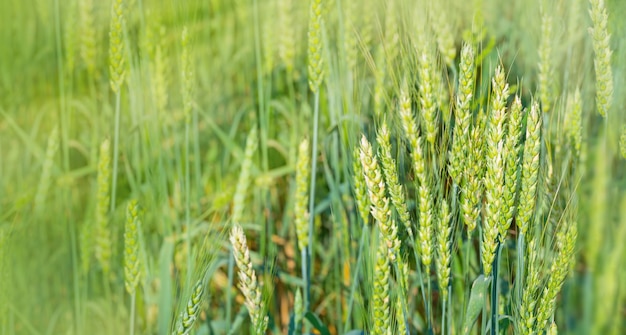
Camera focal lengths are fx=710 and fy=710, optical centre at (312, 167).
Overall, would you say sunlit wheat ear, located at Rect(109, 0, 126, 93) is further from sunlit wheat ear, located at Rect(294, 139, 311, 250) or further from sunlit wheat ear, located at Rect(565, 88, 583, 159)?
sunlit wheat ear, located at Rect(565, 88, 583, 159)

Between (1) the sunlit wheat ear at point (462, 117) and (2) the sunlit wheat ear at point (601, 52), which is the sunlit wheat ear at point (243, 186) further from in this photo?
(2) the sunlit wheat ear at point (601, 52)

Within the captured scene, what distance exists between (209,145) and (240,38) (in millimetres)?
275

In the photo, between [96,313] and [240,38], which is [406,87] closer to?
[96,313]

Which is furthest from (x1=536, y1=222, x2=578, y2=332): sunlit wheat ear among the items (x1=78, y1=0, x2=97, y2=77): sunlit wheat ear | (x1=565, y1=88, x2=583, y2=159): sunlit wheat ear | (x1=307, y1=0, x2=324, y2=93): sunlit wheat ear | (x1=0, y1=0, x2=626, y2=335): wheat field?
(x1=78, y1=0, x2=97, y2=77): sunlit wheat ear

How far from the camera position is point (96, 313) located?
44.8 inches

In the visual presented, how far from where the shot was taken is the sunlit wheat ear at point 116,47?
95 cm

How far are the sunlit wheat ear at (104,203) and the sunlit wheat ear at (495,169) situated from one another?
1.78 ft

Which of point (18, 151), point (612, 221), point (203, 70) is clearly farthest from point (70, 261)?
point (612, 221)

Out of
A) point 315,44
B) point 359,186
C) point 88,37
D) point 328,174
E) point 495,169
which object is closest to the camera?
point 495,169

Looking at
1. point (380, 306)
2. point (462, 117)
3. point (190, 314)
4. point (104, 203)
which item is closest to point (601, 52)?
point (462, 117)

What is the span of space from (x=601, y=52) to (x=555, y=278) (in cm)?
Answer: 30

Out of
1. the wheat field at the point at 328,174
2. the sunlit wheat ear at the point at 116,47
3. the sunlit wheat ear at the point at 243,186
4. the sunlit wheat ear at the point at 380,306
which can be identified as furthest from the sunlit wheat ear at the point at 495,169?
the sunlit wheat ear at the point at 116,47

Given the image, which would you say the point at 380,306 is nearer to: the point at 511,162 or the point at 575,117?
the point at 511,162

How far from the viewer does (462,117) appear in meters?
0.70
